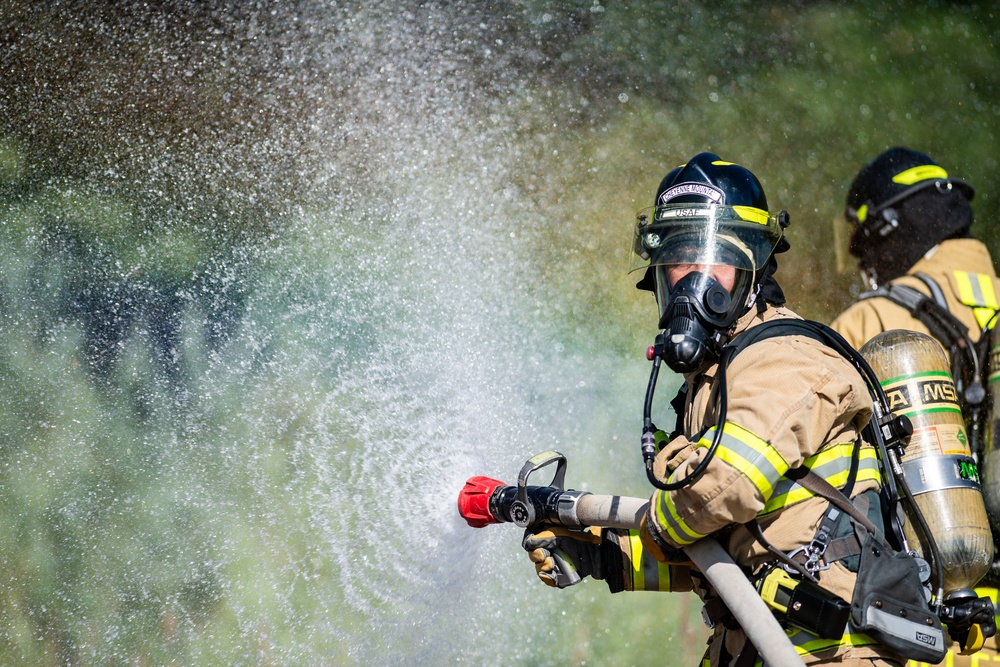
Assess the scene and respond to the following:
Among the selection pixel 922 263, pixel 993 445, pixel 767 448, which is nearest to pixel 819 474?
pixel 767 448

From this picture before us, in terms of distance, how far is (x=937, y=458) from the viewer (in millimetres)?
3027

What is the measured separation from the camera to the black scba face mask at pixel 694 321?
2383 mm

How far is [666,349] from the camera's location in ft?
7.87

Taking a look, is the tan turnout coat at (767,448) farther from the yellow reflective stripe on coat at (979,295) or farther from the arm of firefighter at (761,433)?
the yellow reflective stripe on coat at (979,295)

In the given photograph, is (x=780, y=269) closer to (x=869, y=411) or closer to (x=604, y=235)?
(x=604, y=235)

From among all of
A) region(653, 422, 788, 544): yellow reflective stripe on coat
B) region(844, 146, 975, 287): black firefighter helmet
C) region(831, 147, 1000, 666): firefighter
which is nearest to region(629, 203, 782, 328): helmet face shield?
region(653, 422, 788, 544): yellow reflective stripe on coat

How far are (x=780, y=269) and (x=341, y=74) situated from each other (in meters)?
2.82

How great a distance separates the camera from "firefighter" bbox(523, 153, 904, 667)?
2.14m

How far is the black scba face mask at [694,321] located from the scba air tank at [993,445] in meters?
1.52

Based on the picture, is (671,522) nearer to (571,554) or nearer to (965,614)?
(571,554)

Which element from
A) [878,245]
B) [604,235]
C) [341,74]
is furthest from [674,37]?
[341,74]

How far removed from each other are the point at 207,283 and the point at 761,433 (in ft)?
10.7

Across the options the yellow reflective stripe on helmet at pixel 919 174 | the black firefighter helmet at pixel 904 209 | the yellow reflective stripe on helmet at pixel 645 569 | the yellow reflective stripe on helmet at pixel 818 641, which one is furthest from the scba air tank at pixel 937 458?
the yellow reflective stripe on helmet at pixel 919 174

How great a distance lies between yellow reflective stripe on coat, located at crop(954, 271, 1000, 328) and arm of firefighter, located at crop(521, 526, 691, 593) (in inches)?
89.7
